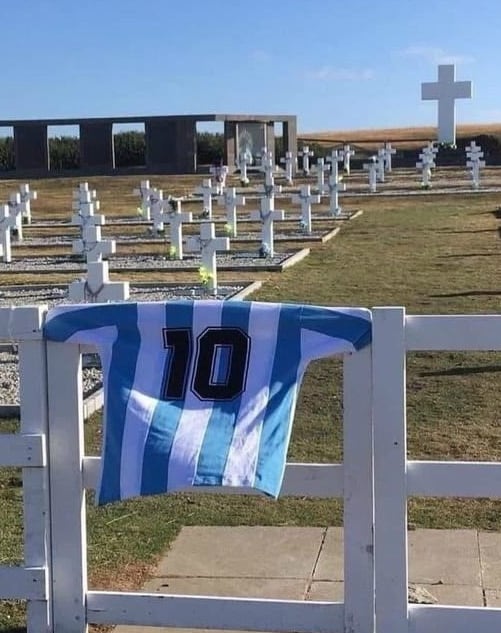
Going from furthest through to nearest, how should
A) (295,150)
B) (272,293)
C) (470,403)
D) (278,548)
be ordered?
(295,150), (272,293), (470,403), (278,548)

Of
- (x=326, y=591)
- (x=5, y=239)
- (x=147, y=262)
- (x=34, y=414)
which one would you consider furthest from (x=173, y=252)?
(x=34, y=414)

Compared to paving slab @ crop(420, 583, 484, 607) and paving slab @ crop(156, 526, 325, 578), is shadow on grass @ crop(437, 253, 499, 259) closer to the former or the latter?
paving slab @ crop(156, 526, 325, 578)

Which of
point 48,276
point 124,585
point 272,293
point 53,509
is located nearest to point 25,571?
point 53,509

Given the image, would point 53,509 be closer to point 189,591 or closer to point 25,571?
point 25,571

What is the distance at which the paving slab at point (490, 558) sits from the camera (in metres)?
4.31

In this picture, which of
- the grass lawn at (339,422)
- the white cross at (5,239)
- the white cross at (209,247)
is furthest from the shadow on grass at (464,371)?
the white cross at (5,239)

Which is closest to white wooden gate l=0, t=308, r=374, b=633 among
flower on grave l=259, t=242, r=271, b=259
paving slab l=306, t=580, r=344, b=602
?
paving slab l=306, t=580, r=344, b=602

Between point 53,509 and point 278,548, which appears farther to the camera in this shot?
point 278,548

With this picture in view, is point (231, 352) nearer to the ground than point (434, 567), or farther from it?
farther from it

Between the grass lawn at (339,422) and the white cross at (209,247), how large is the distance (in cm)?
60

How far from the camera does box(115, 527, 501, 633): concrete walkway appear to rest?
4.26 m

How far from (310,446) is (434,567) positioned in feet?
6.70

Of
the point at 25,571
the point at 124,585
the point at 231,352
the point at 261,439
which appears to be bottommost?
the point at 124,585

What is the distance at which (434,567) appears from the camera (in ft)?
14.7
